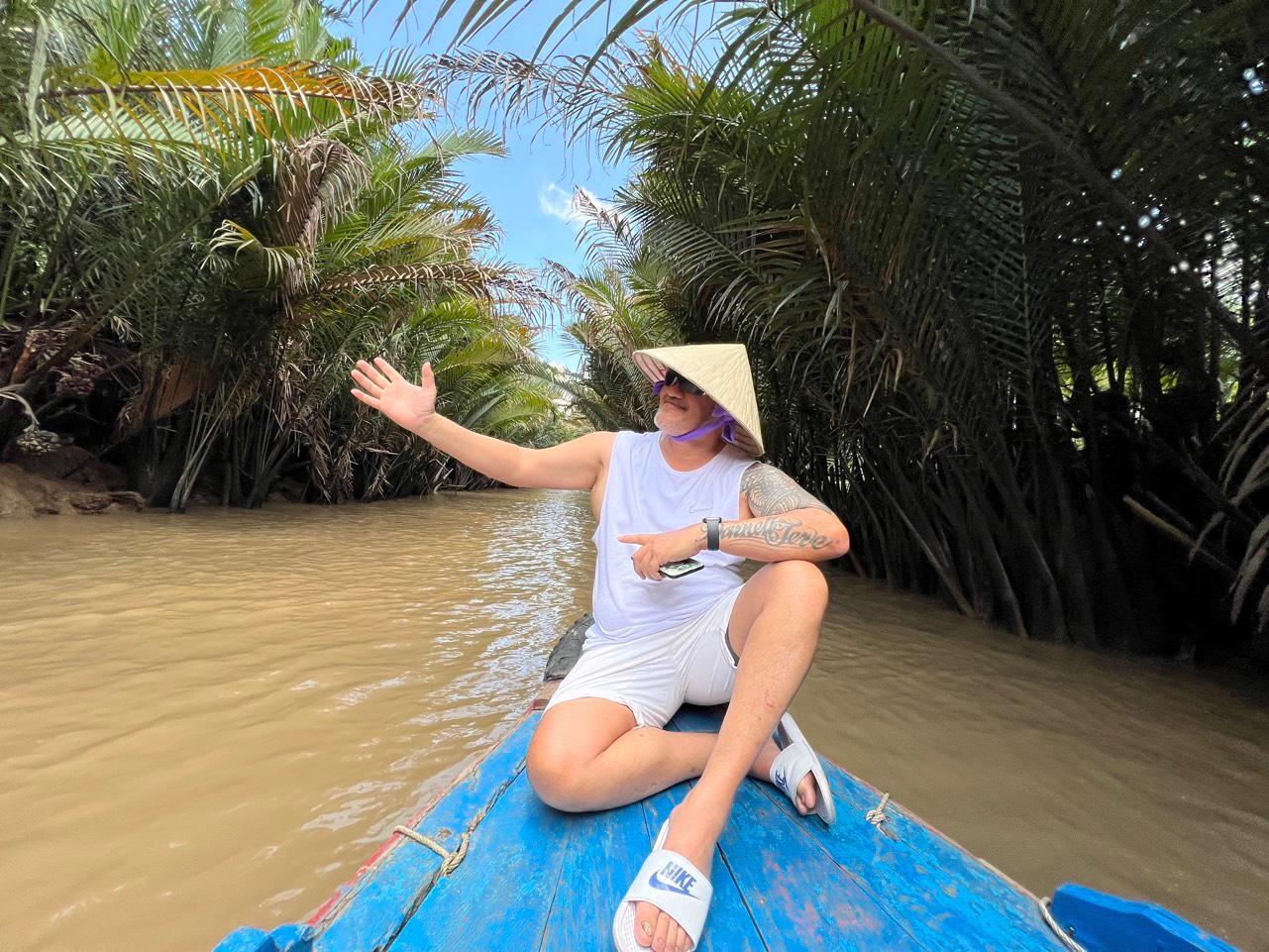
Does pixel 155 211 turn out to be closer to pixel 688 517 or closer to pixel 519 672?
pixel 519 672

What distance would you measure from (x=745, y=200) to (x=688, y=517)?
3.33 meters

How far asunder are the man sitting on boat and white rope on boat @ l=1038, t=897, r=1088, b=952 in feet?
1.21

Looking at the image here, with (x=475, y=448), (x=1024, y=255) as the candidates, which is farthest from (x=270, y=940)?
(x=1024, y=255)

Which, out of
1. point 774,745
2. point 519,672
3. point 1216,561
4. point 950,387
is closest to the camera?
point 774,745

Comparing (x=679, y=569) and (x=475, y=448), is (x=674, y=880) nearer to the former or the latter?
(x=679, y=569)

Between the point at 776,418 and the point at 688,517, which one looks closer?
the point at 688,517

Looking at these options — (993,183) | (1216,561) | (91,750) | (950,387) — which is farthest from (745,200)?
(91,750)

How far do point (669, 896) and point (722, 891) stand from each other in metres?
0.17

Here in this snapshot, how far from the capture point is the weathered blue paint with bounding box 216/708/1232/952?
0.88 metres

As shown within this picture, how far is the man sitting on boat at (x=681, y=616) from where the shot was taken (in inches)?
44.9

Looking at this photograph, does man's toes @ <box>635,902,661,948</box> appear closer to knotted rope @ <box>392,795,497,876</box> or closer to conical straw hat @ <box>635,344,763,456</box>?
knotted rope @ <box>392,795,497,876</box>

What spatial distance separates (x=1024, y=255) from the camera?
280cm

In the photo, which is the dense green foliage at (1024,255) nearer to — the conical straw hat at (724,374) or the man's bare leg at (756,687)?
the conical straw hat at (724,374)

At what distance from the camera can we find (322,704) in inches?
89.4
